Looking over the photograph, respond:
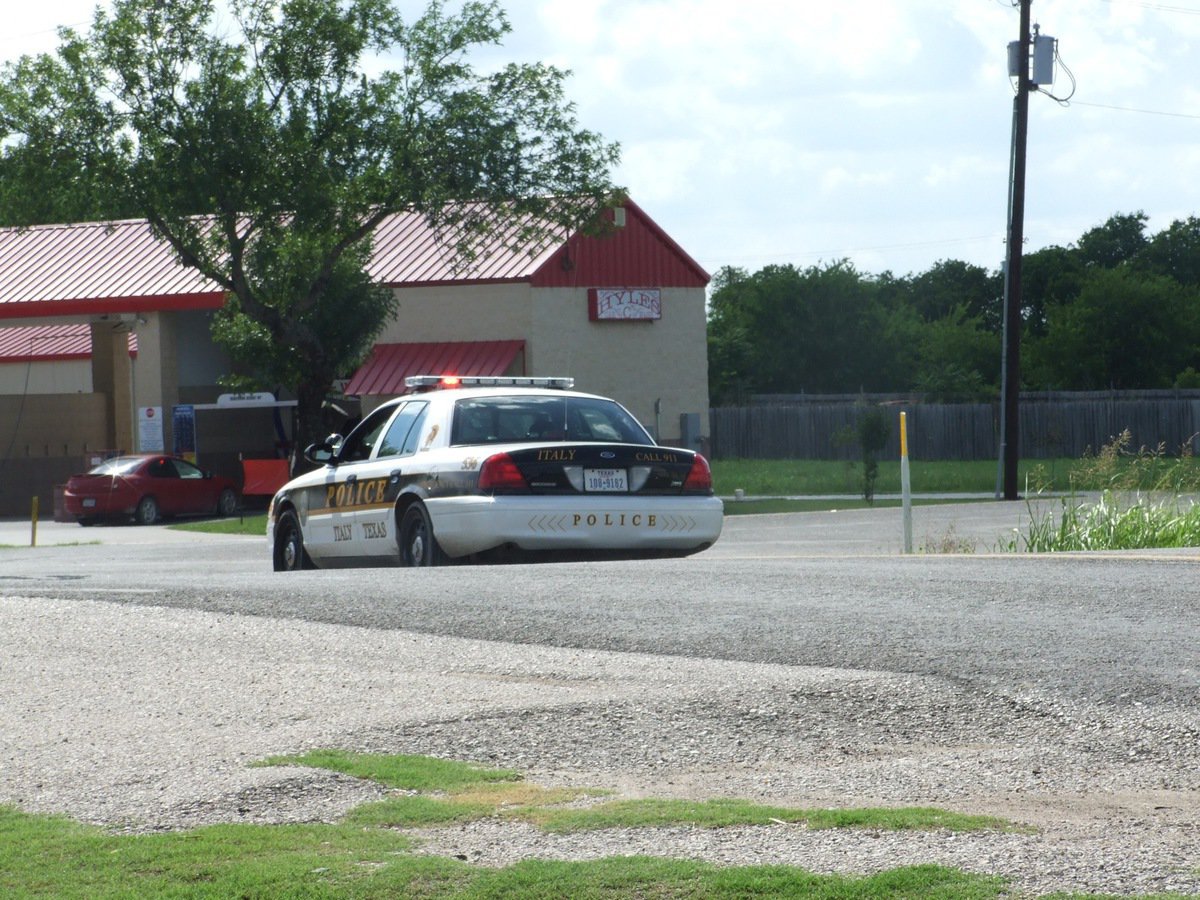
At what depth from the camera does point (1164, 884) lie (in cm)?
474

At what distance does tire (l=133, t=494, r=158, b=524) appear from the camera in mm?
35812

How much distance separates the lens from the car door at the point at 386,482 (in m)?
13.9

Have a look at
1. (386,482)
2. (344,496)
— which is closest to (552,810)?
(386,482)

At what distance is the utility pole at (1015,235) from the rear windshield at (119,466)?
1698 centimetres

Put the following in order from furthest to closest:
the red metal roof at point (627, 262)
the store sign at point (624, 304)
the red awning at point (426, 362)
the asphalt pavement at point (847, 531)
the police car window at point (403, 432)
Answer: the store sign at point (624, 304) → the red metal roof at point (627, 262) → the red awning at point (426, 362) → the asphalt pavement at point (847, 531) → the police car window at point (403, 432)

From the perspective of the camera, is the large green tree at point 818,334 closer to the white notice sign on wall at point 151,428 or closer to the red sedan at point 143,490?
the white notice sign on wall at point 151,428

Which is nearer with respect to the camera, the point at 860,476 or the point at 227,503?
the point at 227,503

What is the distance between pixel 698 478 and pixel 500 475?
1.63 m

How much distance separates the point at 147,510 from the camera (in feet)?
118

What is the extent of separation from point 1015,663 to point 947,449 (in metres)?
49.1

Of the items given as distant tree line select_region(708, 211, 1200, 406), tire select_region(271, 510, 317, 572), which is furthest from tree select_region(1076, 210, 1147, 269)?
tire select_region(271, 510, 317, 572)

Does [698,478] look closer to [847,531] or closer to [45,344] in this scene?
[847,531]

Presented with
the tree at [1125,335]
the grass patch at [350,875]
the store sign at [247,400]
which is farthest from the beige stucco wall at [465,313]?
the grass patch at [350,875]

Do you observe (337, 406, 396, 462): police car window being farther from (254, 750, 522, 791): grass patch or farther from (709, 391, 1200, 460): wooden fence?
(709, 391, 1200, 460): wooden fence
